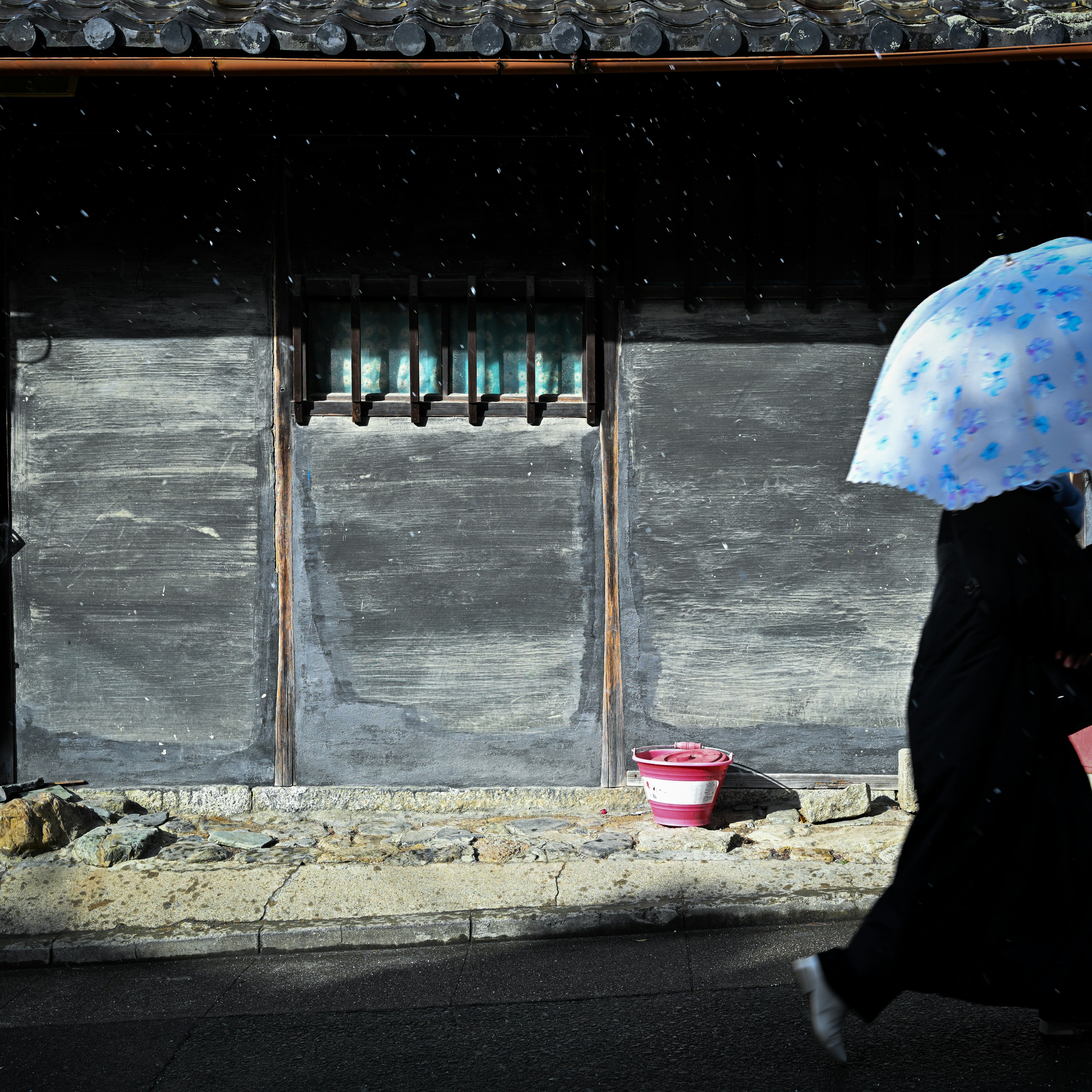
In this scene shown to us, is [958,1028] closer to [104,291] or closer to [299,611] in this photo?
[299,611]

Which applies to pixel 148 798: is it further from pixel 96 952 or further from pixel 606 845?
pixel 606 845

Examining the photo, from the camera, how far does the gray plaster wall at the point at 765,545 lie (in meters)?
6.65

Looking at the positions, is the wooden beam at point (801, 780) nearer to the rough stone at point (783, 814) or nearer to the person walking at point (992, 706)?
the rough stone at point (783, 814)

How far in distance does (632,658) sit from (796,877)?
1837 millimetres

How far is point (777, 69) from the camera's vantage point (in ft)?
18.0

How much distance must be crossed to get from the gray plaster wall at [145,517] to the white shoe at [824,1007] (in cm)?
436

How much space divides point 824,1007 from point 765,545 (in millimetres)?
3756

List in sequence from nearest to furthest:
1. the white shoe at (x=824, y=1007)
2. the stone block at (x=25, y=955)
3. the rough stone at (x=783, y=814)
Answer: the white shoe at (x=824, y=1007), the stone block at (x=25, y=955), the rough stone at (x=783, y=814)

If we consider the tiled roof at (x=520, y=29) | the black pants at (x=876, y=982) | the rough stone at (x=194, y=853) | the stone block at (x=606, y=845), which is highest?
the tiled roof at (x=520, y=29)

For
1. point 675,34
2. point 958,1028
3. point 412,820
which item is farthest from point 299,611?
point 958,1028

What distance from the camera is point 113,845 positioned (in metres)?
5.76

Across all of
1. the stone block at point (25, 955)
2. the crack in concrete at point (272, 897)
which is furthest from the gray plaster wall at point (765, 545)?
the stone block at point (25, 955)

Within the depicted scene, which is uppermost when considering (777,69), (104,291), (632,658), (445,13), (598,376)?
(445,13)

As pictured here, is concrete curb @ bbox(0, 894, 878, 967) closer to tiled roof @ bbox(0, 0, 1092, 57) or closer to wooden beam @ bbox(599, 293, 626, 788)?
wooden beam @ bbox(599, 293, 626, 788)
